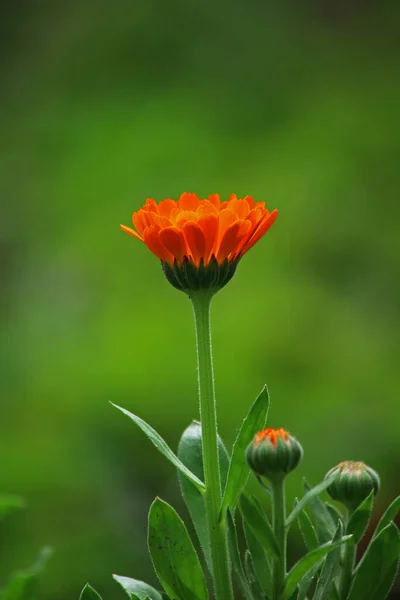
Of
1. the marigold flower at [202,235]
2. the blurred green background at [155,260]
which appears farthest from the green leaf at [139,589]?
the blurred green background at [155,260]

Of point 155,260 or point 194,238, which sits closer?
point 194,238

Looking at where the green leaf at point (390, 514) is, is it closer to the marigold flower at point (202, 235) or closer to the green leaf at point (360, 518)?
the green leaf at point (360, 518)

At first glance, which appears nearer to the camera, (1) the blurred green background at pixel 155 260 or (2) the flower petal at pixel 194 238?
(2) the flower petal at pixel 194 238

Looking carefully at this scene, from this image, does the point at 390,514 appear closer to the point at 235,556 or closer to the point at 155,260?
the point at 235,556

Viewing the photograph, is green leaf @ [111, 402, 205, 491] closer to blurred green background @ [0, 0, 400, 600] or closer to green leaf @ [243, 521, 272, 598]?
green leaf @ [243, 521, 272, 598]

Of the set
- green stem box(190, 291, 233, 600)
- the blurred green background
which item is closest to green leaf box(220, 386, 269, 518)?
green stem box(190, 291, 233, 600)

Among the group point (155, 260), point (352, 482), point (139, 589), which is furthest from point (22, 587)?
point (155, 260)
